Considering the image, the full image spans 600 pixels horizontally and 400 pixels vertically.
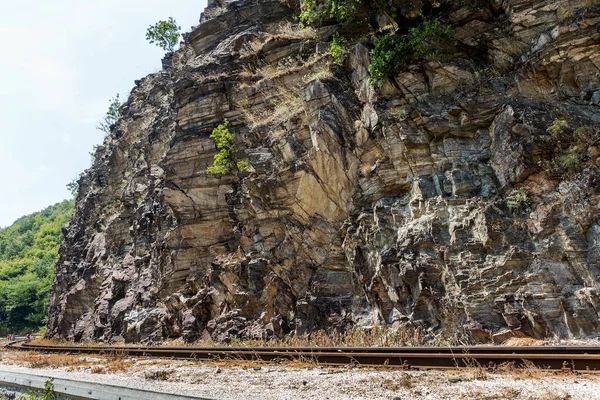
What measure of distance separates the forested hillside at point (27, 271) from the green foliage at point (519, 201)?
5389cm

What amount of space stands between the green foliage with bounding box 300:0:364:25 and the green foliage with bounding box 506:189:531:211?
1022 centimetres

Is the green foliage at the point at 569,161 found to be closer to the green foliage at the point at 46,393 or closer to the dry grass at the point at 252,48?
the green foliage at the point at 46,393

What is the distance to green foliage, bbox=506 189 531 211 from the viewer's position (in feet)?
34.4

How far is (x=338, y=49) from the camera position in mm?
16359

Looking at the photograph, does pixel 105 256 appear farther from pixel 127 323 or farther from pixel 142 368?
pixel 142 368

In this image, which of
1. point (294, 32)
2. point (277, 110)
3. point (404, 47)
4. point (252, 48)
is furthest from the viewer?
point (252, 48)

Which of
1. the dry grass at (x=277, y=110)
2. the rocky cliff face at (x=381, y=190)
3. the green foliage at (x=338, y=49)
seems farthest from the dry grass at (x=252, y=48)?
the green foliage at (x=338, y=49)

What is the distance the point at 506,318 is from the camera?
956 cm

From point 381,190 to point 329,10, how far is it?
9417 mm

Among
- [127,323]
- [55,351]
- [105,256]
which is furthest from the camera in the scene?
[105,256]

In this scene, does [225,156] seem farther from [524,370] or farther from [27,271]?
[27,271]

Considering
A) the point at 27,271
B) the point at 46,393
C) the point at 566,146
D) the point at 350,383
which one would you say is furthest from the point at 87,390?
the point at 27,271

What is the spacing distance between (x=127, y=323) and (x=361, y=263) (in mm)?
14345

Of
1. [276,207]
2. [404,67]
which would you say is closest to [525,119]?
[404,67]
